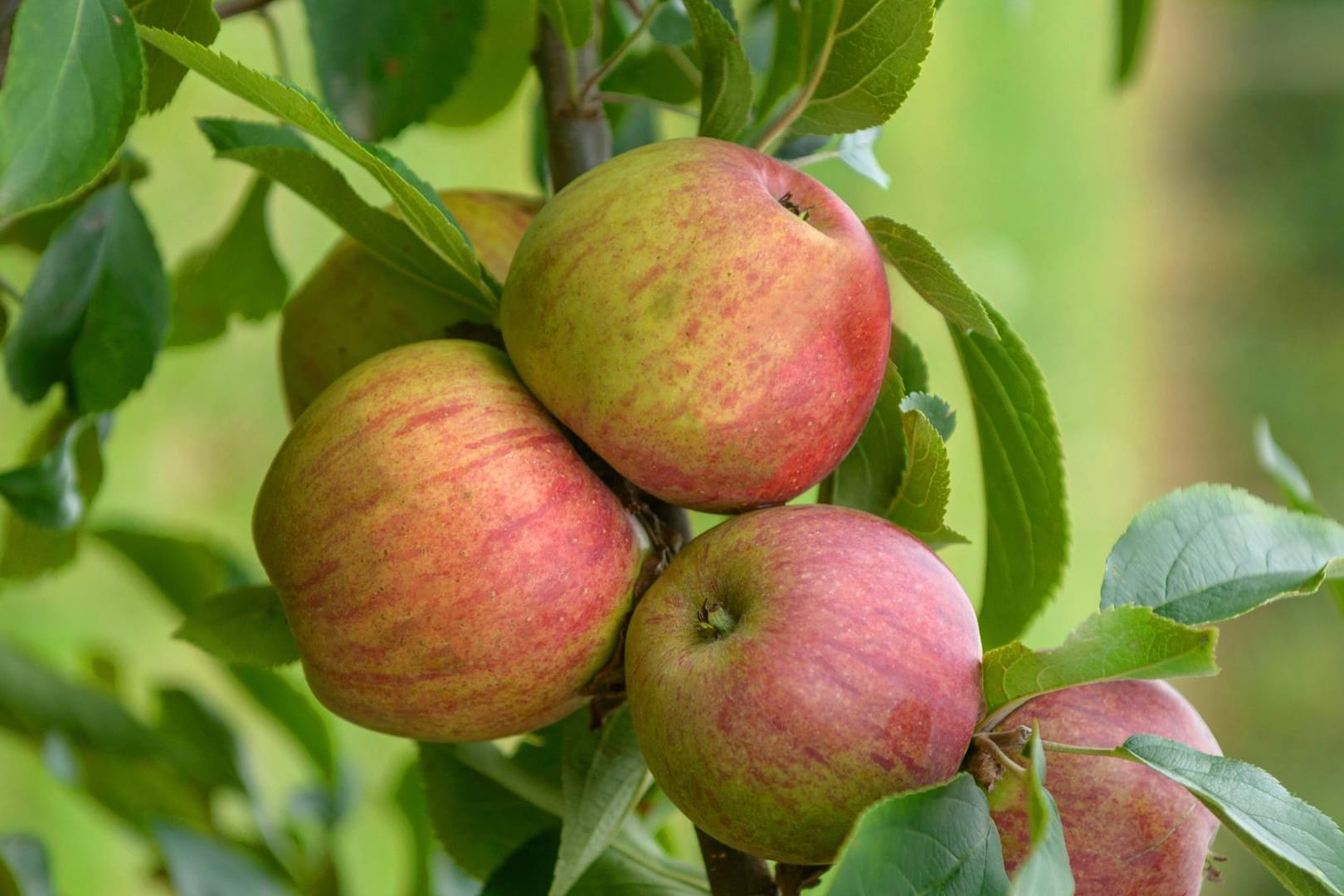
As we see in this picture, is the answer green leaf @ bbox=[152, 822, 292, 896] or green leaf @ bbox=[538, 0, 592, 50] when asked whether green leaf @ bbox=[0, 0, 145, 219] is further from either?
green leaf @ bbox=[152, 822, 292, 896]

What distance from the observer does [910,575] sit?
52 centimetres

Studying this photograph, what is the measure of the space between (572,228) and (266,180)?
0.43m

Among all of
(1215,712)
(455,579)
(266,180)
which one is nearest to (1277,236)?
(1215,712)

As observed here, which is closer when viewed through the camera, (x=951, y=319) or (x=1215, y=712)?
(x=951, y=319)

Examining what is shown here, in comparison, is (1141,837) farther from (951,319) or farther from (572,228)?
(572,228)

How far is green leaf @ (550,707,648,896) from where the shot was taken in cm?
59

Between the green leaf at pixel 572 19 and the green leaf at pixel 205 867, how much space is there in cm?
61

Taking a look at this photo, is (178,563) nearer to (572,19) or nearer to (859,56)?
(572,19)

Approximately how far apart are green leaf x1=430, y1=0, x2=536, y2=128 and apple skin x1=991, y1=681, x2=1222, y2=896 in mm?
548

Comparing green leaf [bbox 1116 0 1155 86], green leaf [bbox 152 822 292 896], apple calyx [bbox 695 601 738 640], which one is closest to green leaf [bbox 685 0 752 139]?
apple calyx [bbox 695 601 738 640]

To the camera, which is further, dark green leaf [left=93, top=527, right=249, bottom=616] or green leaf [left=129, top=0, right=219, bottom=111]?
dark green leaf [left=93, top=527, right=249, bottom=616]

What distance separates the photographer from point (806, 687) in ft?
1.59

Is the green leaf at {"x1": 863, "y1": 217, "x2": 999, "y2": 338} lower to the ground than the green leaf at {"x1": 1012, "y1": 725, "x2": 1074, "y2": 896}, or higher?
higher

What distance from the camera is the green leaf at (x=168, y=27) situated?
0.57m
